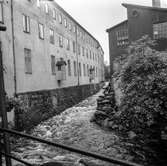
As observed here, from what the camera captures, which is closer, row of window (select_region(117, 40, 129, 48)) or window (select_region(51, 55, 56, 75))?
window (select_region(51, 55, 56, 75))

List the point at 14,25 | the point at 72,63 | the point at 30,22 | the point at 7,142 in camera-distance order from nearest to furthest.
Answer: the point at 7,142 < the point at 14,25 < the point at 30,22 < the point at 72,63

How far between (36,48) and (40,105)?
371cm

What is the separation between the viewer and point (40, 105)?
1221cm

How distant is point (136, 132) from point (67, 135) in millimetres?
3175

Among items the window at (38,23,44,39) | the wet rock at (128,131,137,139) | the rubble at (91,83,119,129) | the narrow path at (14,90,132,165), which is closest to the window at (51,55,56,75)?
the window at (38,23,44,39)

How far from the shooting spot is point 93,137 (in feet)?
27.7

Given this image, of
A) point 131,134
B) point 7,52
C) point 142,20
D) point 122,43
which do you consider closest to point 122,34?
point 122,43

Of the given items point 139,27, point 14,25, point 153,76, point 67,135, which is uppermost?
point 139,27

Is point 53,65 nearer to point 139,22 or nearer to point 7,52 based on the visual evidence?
point 7,52

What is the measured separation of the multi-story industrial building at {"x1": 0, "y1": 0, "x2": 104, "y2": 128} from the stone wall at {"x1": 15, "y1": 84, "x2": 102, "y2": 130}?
2.8 inches

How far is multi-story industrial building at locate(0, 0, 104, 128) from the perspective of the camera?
10086mm

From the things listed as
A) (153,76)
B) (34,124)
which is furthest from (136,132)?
(34,124)

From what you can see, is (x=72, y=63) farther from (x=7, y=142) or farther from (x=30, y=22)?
(x=7, y=142)

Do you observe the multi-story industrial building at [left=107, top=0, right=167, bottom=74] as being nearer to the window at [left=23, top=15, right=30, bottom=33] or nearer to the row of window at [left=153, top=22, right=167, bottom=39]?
the row of window at [left=153, top=22, right=167, bottom=39]
